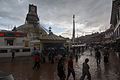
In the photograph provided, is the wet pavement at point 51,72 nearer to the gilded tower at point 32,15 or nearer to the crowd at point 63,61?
the crowd at point 63,61

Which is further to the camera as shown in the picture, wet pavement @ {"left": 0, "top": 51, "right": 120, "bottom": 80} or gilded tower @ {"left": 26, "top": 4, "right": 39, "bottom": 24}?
gilded tower @ {"left": 26, "top": 4, "right": 39, "bottom": 24}

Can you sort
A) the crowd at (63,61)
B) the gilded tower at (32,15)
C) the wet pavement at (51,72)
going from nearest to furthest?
1. the crowd at (63,61)
2. the wet pavement at (51,72)
3. the gilded tower at (32,15)

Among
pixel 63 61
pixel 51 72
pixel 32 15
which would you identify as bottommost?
pixel 51 72

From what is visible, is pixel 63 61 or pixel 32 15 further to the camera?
pixel 32 15

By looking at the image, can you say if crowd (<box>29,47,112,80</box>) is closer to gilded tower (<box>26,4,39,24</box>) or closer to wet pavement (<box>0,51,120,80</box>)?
wet pavement (<box>0,51,120,80</box>)

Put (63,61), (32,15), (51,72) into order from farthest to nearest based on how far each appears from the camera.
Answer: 1. (32,15)
2. (51,72)
3. (63,61)

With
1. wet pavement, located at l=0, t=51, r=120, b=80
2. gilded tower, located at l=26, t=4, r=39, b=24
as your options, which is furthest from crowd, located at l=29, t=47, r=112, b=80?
gilded tower, located at l=26, t=4, r=39, b=24

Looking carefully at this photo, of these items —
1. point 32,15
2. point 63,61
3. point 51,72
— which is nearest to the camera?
point 63,61

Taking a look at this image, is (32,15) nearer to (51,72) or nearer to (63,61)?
(51,72)

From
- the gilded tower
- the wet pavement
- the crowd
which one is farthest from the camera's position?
the gilded tower

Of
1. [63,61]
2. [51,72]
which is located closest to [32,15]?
[51,72]

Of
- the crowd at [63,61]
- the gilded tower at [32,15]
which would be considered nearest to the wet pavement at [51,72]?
the crowd at [63,61]

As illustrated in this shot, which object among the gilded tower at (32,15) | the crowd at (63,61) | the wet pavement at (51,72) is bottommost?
the wet pavement at (51,72)

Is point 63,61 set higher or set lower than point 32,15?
lower
